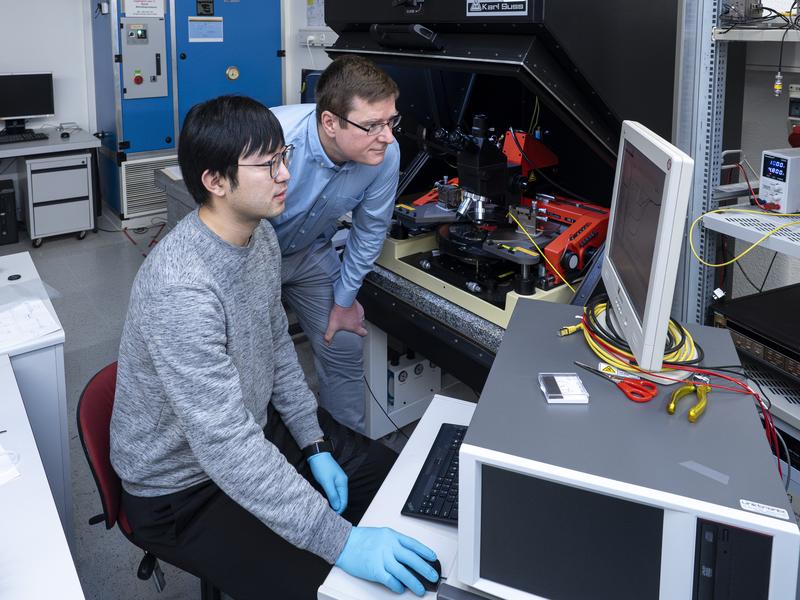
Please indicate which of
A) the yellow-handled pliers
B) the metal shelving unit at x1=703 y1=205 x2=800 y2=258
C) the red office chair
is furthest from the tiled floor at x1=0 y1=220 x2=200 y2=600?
the metal shelving unit at x1=703 y1=205 x2=800 y2=258

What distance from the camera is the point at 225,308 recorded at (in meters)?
1.20

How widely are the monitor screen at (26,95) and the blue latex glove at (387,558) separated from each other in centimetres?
415

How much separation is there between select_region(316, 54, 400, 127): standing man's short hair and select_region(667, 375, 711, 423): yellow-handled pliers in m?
0.99

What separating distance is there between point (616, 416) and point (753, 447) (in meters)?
0.16

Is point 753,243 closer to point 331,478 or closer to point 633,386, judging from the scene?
point 633,386

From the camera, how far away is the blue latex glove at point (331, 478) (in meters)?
1.39

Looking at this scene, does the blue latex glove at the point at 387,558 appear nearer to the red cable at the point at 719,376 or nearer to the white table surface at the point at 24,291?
the red cable at the point at 719,376

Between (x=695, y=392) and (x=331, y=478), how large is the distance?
0.72m

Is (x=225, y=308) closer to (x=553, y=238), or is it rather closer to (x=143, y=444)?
(x=143, y=444)

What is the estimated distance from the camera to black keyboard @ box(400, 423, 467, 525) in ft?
3.61

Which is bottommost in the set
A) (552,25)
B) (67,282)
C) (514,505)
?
(67,282)

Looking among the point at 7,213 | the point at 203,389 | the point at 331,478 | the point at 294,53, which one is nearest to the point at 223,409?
the point at 203,389

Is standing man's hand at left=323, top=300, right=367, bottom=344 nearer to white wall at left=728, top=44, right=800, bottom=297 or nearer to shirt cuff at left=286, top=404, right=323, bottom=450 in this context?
shirt cuff at left=286, top=404, right=323, bottom=450

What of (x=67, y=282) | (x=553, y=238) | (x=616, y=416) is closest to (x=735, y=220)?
(x=553, y=238)
